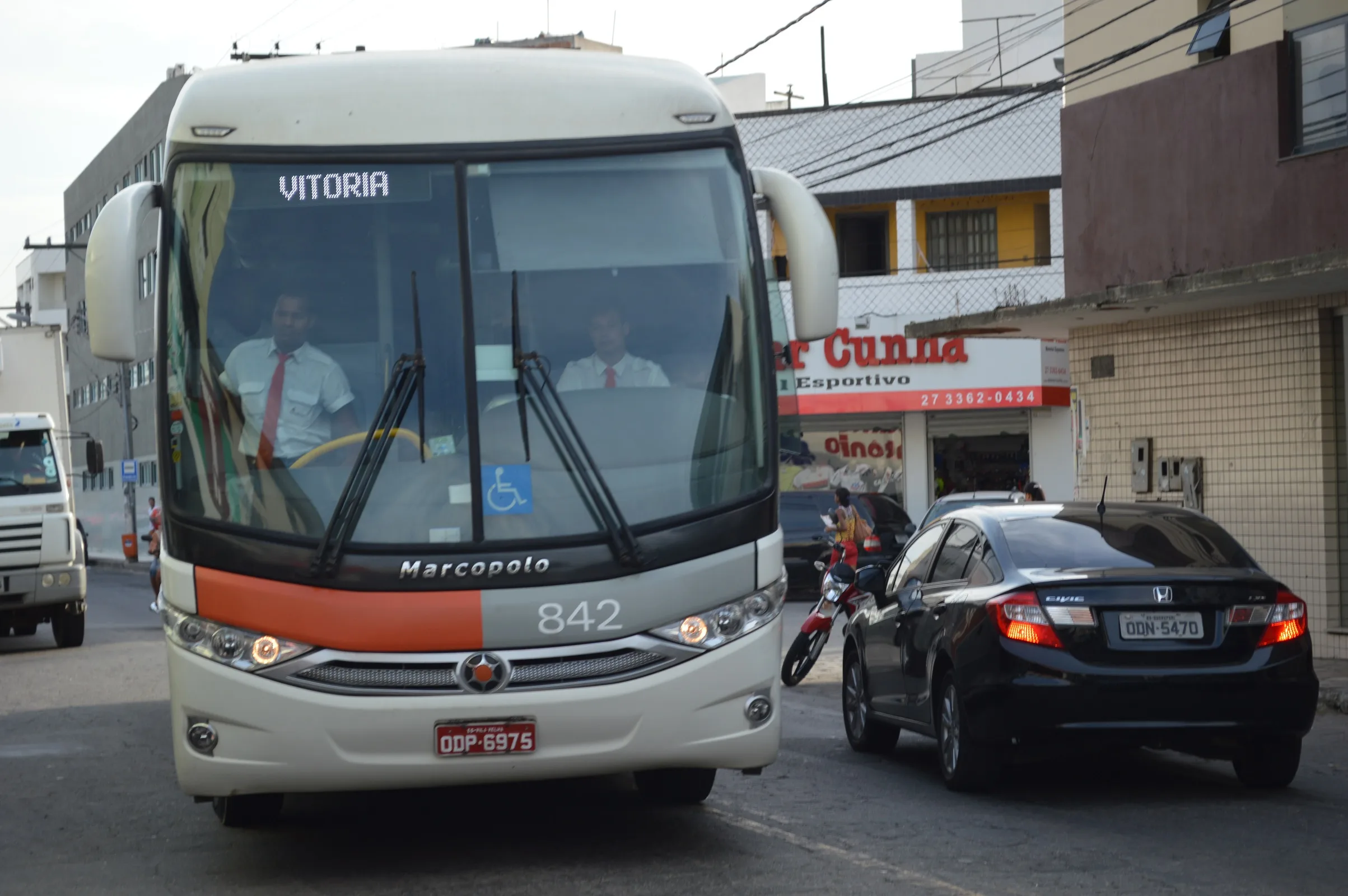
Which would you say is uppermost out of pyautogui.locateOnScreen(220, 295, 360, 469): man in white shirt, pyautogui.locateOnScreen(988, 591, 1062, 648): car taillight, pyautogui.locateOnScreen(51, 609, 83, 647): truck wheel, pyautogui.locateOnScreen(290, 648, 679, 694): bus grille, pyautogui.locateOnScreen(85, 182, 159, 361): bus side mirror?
pyautogui.locateOnScreen(85, 182, 159, 361): bus side mirror

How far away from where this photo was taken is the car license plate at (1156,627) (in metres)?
8.31

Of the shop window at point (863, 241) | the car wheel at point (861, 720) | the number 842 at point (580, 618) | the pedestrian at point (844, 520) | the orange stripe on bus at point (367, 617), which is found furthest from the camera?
the shop window at point (863, 241)

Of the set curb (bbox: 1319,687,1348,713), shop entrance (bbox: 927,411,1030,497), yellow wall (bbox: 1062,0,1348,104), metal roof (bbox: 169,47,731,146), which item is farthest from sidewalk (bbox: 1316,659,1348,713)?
shop entrance (bbox: 927,411,1030,497)

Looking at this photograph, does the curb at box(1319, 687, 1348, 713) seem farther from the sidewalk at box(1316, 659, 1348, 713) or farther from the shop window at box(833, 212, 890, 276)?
the shop window at box(833, 212, 890, 276)

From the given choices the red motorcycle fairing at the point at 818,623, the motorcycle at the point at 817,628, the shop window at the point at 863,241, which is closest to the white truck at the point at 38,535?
the motorcycle at the point at 817,628

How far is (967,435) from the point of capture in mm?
33469

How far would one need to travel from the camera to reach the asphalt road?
6793mm

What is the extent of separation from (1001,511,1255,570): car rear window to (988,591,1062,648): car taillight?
12.0 inches

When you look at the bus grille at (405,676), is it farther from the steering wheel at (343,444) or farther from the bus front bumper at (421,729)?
the steering wheel at (343,444)

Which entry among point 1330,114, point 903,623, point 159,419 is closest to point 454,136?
point 159,419

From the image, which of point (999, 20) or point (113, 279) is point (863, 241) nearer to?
point (999, 20)

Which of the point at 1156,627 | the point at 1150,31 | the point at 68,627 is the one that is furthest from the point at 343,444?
the point at 68,627

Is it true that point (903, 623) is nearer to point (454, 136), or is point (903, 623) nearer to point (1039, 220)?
point (454, 136)

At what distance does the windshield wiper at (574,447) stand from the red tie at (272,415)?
0.90 m
